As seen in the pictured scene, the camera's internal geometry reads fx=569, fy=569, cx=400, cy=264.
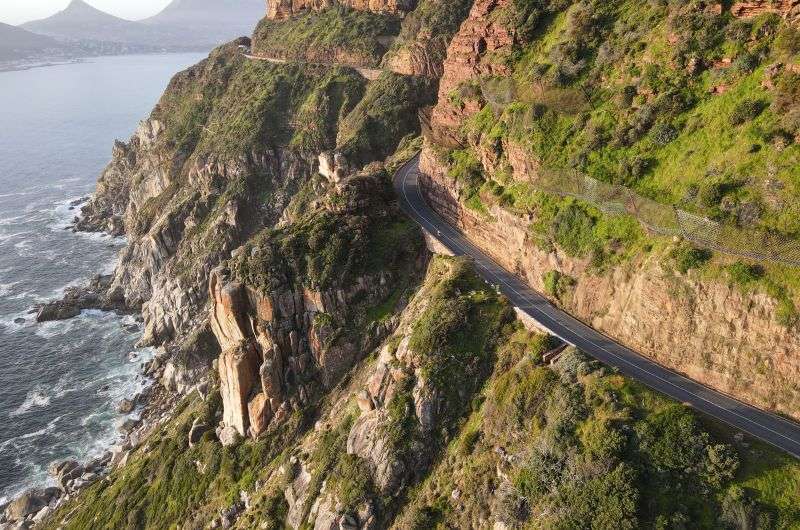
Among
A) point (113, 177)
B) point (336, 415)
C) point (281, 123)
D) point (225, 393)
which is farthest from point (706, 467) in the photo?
point (113, 177)

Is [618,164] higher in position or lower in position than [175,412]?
higher

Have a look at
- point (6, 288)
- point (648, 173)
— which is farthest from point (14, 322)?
point (648, 173)

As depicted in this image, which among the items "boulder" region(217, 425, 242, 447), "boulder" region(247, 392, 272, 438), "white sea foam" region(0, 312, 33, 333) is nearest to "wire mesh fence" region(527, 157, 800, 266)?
"boulder" region(247, 392, 272, 438)

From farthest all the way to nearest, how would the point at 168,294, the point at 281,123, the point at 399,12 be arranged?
the point at 399,12, the point at 281,123, the point at 168,294

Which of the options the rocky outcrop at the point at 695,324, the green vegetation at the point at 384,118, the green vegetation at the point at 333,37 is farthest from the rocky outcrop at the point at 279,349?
the green vegetation at the point at 333,37

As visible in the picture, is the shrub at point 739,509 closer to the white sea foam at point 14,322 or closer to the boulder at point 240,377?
the boulder at point 240,377

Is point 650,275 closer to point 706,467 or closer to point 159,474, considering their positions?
point 706,467

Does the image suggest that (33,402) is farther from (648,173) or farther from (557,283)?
(648,173)

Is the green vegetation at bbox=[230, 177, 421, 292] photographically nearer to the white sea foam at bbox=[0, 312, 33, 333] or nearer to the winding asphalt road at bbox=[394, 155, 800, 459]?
the winding asphalt road at bbox=[394, 155, 800, 459]
